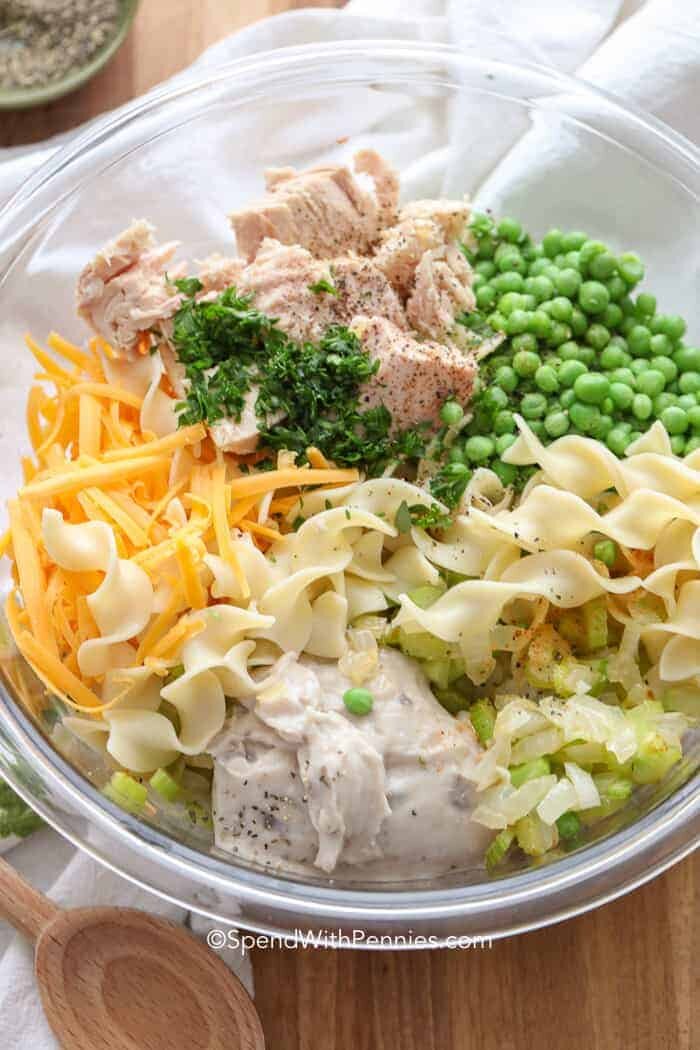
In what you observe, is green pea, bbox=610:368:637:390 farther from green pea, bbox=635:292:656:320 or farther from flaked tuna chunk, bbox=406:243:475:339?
flaked tuna chunk, bbox=406:243:475:339

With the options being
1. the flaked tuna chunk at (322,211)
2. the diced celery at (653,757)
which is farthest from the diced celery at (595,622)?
the flaked tuna chunk at (322,211)

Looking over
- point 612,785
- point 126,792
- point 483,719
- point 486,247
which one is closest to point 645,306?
point 486,247

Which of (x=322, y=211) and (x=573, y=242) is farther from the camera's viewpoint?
(x=573, y=242)

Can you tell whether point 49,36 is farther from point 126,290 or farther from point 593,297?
point 593,297

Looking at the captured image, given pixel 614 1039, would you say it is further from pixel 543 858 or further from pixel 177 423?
pixel 177 423

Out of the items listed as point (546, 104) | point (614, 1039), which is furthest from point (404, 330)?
point (614, 1039)

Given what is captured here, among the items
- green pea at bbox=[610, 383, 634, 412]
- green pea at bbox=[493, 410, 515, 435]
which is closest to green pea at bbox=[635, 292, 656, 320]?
green pea at bbox=[610, 383, 634, 412]

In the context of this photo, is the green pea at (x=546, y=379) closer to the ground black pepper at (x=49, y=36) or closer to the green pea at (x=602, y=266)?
the green pea at (x=602, y=266)
